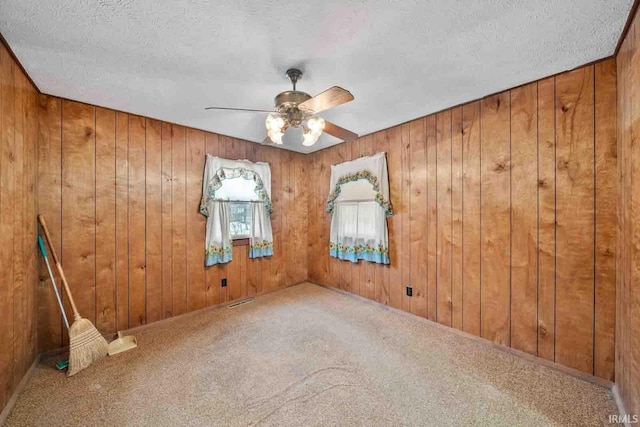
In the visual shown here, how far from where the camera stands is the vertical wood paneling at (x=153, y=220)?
103 inches

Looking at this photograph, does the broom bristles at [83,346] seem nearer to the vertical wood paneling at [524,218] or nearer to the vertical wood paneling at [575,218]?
the vertical wood paneling at [524,218]

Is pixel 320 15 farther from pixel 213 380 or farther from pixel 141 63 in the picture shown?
pixel 213 380

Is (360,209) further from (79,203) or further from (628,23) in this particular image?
(79,203)

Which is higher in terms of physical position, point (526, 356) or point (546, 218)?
point (546, 218)

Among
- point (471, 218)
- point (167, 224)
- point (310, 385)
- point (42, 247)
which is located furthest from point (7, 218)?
point (471, 218)

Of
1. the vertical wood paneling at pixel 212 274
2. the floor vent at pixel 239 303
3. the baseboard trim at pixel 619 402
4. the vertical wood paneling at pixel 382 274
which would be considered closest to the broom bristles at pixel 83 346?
the vertical wood paneling at pixel 212 274

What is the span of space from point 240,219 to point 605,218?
3489 mm

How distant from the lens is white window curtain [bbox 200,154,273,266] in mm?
3023

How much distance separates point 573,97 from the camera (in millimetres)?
1804

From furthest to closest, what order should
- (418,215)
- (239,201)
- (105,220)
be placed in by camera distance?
(239,201)
(418,215)
(105,220)

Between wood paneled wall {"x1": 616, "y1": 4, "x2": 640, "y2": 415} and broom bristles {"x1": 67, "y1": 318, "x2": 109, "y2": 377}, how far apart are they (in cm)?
348

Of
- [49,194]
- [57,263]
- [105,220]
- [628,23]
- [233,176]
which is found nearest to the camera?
[628,23]

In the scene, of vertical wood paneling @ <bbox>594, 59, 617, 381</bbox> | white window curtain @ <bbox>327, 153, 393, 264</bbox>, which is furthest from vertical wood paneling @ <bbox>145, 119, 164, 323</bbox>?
vertical wood paneling @ <bbox>594, 59, 617, 381</bbox>

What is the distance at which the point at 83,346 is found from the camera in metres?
1.92
